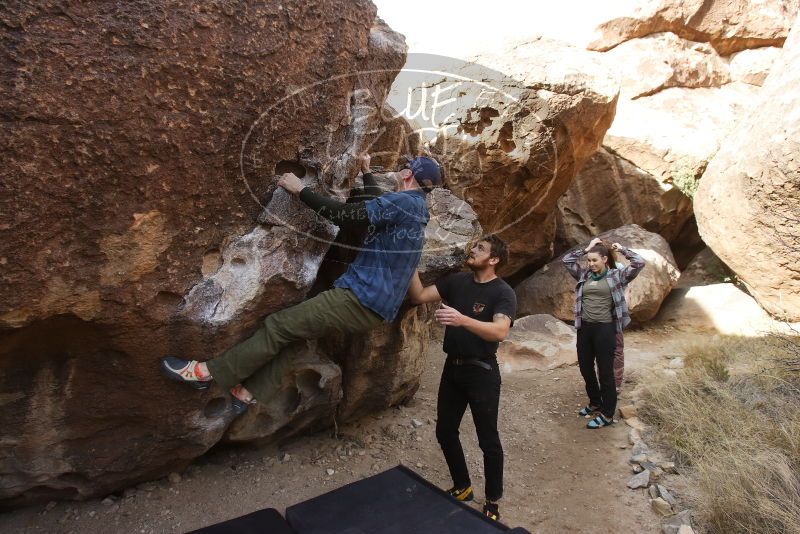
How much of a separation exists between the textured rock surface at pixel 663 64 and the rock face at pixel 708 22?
17 centimetres

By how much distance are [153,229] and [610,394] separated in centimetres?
332

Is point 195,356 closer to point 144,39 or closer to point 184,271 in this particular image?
point 184,271

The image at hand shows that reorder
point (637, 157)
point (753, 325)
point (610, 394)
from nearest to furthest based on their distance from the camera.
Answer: point (610, 394)
point (753, 325)
point (637, 157)

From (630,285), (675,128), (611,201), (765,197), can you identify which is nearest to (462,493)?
(630,285)

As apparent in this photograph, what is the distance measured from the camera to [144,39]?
7.41ft

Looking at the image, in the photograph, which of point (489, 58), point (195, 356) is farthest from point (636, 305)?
point (195, 356)

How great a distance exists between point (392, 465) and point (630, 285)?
415 cm

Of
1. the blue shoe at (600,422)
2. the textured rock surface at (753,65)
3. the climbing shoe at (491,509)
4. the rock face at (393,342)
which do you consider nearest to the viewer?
the climbing shoe at (491,509)

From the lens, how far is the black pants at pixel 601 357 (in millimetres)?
4164

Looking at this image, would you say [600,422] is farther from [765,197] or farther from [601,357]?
[765,197]

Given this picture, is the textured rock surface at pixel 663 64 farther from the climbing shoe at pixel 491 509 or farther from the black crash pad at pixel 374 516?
the black crash pad at pixel 374 516

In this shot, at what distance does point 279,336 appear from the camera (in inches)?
110

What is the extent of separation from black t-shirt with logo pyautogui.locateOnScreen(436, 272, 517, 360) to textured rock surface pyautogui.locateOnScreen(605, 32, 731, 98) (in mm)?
7497

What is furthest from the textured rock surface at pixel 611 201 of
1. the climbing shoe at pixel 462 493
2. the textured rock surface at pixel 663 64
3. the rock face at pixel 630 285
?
the climbing shoe at pixel 462 493
